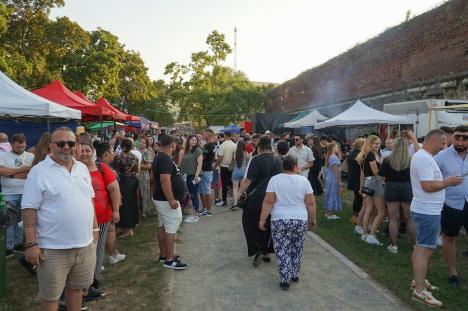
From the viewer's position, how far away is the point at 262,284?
4.46 metres

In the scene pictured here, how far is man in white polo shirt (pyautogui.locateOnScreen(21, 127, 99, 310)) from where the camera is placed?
2.75 metres

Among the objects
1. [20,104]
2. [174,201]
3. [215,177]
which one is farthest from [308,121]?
[174,201]

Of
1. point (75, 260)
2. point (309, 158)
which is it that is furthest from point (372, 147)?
point (75, 260)

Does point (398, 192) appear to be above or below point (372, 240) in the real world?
above

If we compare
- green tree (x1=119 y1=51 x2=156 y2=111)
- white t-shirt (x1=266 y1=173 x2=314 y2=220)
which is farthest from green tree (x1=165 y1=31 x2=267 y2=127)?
white t-shirt (x1=266 y1=173 x2=314 y2=220)

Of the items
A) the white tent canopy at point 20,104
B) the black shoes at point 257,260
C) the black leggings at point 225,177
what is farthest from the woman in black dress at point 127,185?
the black leggings at point 225,177

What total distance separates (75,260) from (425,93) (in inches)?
627

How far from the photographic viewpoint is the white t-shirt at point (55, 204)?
2.77m

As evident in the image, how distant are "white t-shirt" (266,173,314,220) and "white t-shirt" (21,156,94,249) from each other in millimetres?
2261

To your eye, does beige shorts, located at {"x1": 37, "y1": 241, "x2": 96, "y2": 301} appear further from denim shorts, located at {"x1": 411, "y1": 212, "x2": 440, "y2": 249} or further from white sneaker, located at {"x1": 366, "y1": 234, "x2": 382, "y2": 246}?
white sneaker, located at {"x1": 366, "y1": 234, "x2": 382, "y2": 246}

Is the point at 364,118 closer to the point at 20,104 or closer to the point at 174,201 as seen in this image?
the point at 174,201

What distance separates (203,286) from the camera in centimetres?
441

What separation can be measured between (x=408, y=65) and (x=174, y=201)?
1580 cm

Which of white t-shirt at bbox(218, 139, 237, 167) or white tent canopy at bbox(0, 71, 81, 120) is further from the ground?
white tent canopy at bbox(0, 71, 81, 120)
